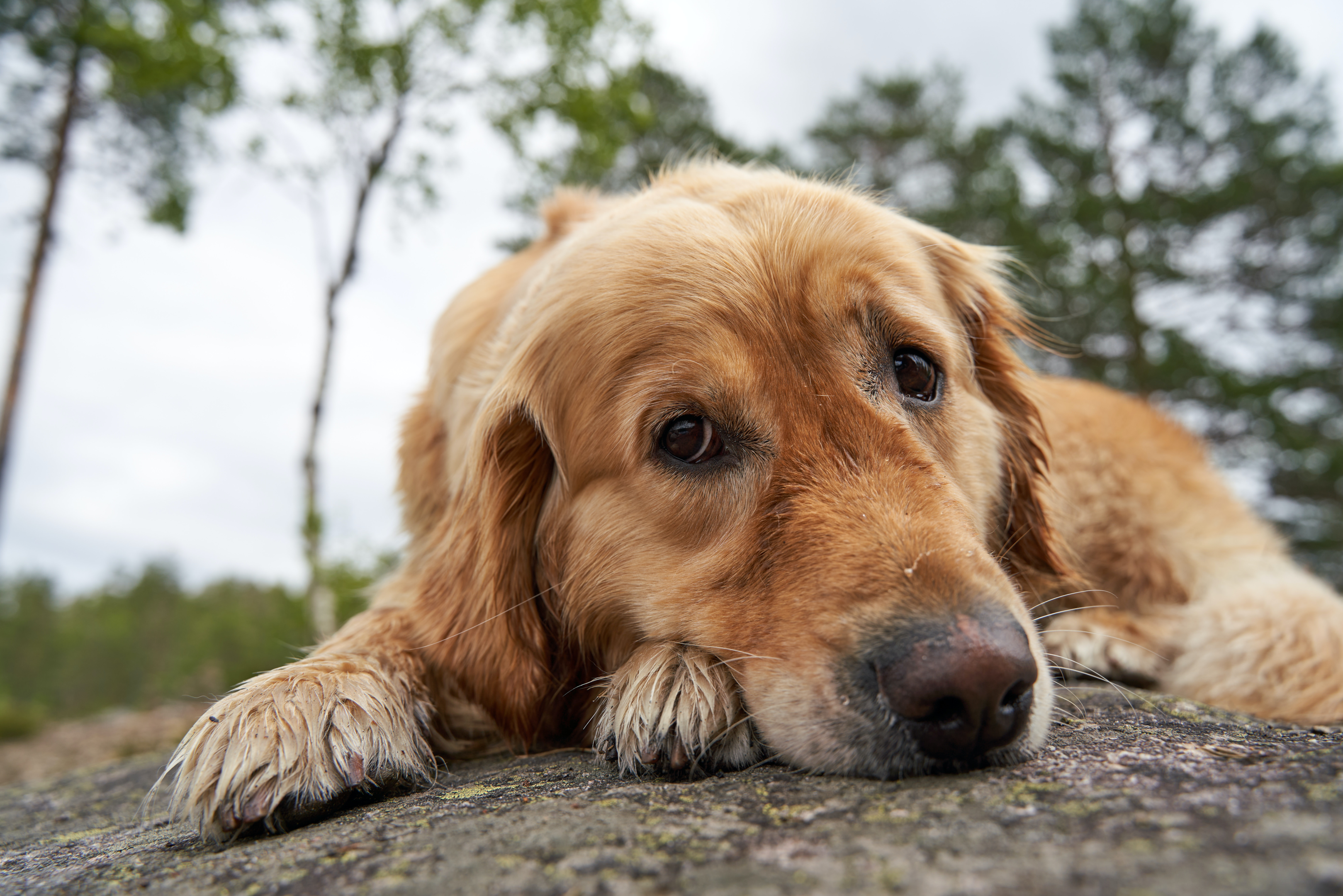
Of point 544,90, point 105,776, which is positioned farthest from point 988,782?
point 544,90

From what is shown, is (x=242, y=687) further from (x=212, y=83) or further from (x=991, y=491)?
(x=212, y=83)

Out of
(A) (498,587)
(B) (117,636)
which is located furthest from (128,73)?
(B) (117,636)

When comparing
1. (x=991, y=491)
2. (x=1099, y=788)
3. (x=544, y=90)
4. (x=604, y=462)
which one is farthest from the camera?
(x=544, y=90)

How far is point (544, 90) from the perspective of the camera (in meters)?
14.5

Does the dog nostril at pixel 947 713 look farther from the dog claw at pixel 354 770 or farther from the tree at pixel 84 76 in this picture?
the tree at pixel 84 76

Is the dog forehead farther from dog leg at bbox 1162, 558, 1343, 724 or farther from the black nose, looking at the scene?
dog leg at bbox 1162, 558, 1343, 724

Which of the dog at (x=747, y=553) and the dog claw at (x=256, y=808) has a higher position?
the dog at (x=747, y=553)

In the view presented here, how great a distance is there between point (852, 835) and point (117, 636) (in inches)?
2149

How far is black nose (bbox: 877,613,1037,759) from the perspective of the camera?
1.52 meters

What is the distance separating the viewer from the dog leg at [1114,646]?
3.17 meters

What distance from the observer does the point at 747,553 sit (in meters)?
2.10

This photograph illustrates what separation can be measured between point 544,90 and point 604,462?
13836 millimetres

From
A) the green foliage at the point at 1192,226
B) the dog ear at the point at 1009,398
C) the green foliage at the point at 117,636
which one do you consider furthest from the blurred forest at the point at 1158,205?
the green foliage at the point at 117,636

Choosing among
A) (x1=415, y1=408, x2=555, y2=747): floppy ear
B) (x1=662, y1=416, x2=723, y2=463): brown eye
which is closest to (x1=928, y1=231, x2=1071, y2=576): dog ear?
(x1=662, y1=416, x2=723, y2=463): brown eye
